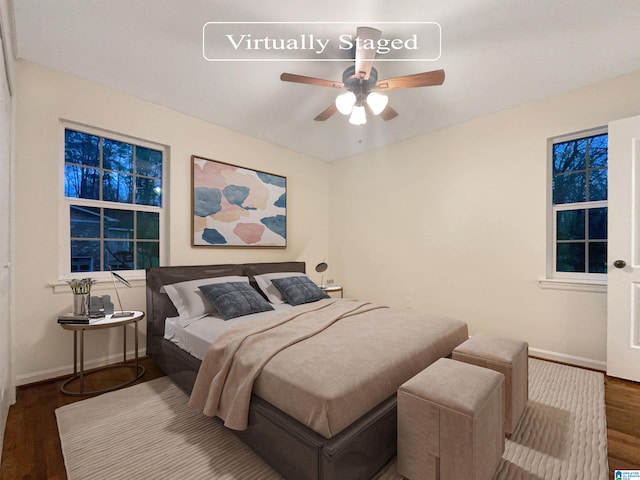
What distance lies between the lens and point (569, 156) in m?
3.12

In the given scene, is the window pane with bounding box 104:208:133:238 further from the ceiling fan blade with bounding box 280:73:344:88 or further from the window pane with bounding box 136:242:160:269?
the ceiling fan blade with bounding box 280:73:344:88

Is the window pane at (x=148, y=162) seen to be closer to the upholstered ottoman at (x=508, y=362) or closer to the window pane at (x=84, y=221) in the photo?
the window pane at (x=84, y=221)

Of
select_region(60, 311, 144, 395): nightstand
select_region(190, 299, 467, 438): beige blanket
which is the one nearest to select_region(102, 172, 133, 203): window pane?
select_region(60, 311, 144, 395): nightstand

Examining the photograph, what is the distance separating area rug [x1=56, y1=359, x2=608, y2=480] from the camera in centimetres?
152

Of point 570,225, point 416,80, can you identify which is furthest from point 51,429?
point 570,225

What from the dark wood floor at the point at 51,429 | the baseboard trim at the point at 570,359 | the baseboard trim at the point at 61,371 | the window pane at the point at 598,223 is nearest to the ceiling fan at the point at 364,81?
the window pane at the point at 598,223

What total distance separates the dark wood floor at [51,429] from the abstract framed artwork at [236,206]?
173 centimetres

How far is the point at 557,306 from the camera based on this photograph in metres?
3.01

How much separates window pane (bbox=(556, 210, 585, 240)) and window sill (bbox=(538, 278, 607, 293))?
467 mm

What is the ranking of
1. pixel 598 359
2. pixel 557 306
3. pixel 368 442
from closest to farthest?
pixel 368 442, pixel 598 359, pixel 557 306

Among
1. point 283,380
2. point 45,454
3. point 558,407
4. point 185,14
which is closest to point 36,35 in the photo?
point 185,14

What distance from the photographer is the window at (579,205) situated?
9.69 ft

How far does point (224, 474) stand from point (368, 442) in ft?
2.54

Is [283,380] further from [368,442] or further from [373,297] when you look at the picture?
[373,297]
